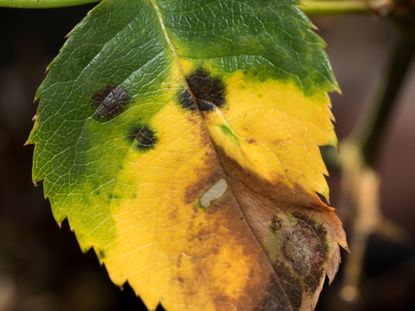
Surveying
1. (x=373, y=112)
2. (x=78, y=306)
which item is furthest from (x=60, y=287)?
(x=373, y=112)

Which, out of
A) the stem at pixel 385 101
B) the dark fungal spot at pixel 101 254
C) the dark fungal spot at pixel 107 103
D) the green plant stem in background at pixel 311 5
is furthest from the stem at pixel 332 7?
the dark fungal spot at pixel 101 254

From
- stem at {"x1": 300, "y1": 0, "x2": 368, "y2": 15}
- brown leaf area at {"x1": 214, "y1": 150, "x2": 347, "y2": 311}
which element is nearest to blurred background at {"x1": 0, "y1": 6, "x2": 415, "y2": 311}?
stem at {"x1": 300, "y1": 0, "x2": 368, "y2": 15}

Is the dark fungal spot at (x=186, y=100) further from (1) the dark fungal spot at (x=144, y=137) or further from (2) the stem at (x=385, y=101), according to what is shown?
(2) the stem at (x=385, y=101)

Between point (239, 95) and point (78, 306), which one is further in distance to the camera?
point (78, 306)

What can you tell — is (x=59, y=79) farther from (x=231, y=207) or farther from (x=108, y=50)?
(x=231, y=207)

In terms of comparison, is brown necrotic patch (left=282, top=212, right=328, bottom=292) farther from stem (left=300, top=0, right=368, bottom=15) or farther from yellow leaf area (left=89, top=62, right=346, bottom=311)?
stem (left=300, top=0, right=368, bottom=15)

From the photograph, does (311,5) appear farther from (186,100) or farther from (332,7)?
(186,100)

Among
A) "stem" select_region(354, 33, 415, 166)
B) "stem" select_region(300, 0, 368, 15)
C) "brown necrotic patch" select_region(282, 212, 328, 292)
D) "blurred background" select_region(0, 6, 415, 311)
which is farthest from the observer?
"blurred background" select_region(0, 6, 415, 311)
